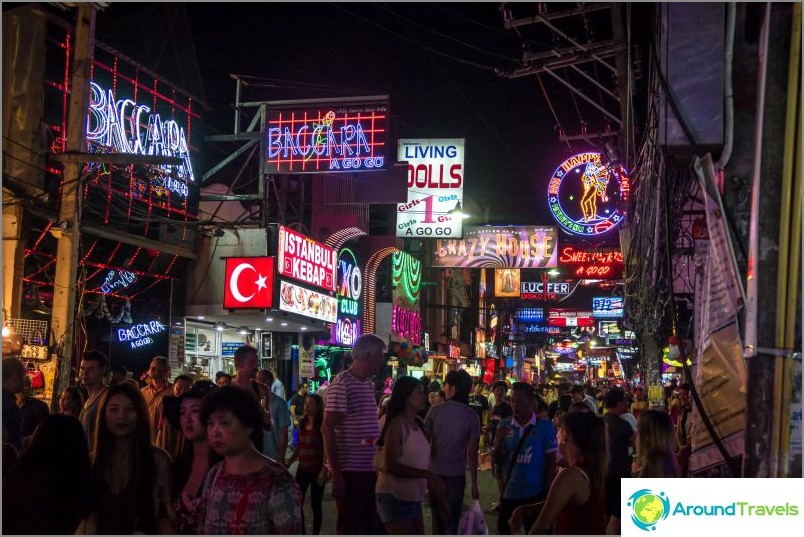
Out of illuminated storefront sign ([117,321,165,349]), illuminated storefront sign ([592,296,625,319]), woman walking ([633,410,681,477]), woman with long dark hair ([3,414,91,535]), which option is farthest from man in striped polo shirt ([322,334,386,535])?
illuminated storefront sign ([592,296,625,319])

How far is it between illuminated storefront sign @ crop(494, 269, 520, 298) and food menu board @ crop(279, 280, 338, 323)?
22.1 m

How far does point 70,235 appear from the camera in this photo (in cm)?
1345


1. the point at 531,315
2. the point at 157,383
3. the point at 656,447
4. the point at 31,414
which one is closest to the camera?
the point at 656,447

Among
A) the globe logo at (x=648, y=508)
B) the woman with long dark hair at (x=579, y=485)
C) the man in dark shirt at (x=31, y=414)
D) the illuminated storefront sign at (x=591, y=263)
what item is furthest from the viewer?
the illuminated storefront sign at (x=591, y=263)

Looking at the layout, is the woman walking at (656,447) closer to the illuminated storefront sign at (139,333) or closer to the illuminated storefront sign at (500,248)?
the illuminated storefront sign at (139,333)

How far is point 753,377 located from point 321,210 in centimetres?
2394

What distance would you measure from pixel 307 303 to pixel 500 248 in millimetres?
8368

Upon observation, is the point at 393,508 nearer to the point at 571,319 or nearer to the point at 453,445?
the point at 453,445

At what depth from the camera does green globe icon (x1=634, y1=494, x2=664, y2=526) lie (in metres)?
4.98

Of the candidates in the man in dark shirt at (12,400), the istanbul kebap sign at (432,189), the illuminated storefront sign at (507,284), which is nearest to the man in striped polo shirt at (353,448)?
the man in dark shirt at (12,400)

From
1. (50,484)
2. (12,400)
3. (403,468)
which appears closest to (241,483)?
(50,484)

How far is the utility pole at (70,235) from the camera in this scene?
43.9 ft

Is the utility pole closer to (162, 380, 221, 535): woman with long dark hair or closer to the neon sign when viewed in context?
the neon sign

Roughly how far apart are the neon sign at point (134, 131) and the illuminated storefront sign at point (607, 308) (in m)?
23.4
